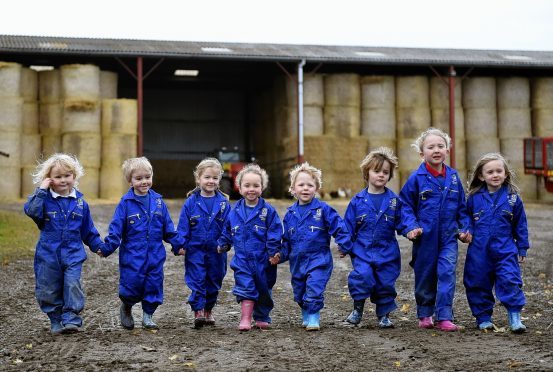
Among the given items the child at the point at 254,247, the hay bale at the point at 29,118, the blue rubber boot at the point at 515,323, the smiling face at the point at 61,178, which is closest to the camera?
the blue rubber boot at the point at 515,323

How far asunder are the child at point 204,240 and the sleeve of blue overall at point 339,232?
2.79 feet

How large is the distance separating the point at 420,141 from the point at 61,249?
9.39 ft

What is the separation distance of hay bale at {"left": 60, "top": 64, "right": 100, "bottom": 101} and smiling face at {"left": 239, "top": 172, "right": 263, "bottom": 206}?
17355mm

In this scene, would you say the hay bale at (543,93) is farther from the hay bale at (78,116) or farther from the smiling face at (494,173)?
the smiling face at (494,173)

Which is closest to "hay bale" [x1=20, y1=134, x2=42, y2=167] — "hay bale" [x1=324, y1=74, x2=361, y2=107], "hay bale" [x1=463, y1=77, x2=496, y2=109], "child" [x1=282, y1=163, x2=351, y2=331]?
"hay bale" [x1=324, y1=74, x2=361, y2=107]

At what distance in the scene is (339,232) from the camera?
658cm

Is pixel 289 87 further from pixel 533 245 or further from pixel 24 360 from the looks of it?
pixel 24 360

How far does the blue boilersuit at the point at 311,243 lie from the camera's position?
21.5 feet

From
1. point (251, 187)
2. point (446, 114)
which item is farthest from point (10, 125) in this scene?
point (251, 187)

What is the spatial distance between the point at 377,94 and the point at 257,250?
65.2 feet

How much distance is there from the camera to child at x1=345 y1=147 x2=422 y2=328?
260 inches

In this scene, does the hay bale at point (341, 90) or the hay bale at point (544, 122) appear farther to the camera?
the hay bale at point (544, 122)

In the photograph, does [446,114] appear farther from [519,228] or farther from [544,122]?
[519,228]

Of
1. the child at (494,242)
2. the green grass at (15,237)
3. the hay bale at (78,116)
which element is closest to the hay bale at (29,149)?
the hay bale at (78,116)
